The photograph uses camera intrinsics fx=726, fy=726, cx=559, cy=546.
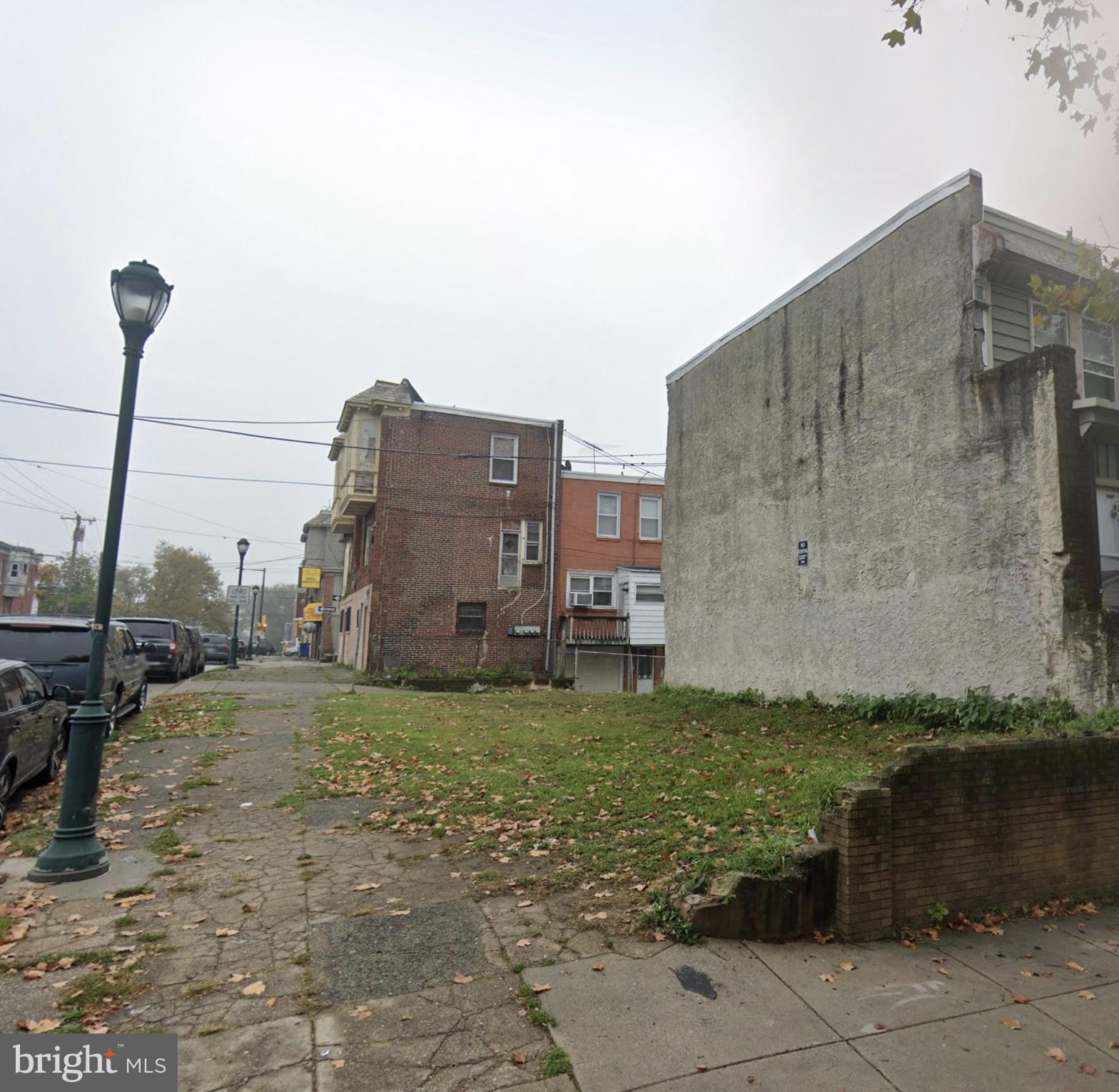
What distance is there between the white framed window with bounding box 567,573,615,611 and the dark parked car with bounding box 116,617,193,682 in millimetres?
13079

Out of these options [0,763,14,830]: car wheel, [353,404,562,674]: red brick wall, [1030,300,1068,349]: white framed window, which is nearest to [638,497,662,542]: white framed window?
[353,404,562,674]: red brick wall

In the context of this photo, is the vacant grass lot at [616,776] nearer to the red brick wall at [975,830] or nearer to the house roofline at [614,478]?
the red brick wall at [975,830]

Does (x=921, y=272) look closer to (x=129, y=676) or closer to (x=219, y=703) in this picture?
(x=129, y=676)

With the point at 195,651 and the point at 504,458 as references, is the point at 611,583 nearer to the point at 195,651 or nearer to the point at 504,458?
the point at 504,458

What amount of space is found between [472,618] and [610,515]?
6.91 meters

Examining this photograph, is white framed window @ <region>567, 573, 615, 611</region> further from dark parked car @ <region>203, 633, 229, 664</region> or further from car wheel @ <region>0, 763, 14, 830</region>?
car wheel @ <region>0, 763, 14, 830</region>

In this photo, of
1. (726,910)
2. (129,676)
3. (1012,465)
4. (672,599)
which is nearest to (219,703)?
(129,676)

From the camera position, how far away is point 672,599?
1603cm

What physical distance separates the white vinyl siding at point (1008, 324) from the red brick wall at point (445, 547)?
1790 cm

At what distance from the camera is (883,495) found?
34.4 feet

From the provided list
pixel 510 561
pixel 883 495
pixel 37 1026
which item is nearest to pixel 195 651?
pixel 510 561

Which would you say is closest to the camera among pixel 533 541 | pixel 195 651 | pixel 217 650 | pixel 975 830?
pixel 975 830

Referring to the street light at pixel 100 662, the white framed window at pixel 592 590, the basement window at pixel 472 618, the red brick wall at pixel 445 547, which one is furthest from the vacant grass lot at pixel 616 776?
the white framed window at pixel 592 590

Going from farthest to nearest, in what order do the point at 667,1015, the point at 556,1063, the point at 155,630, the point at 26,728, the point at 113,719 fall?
the point at 155,630 → the point at 113,719 → the point at 26,728 → the point at 667,1015 → the point at 556,1063
